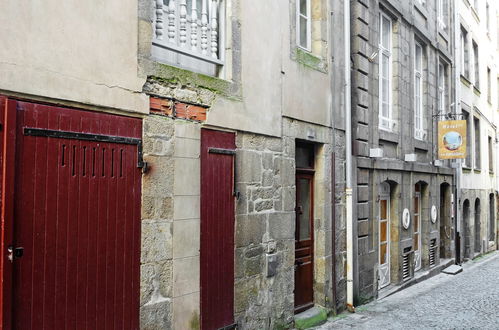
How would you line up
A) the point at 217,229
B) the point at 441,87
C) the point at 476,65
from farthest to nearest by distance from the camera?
the point at 476,65 → the point at 441,87 → the point at 217,229

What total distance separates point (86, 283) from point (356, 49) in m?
6.36

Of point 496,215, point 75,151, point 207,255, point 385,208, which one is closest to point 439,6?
point 385,208

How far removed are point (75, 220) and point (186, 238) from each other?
137cm

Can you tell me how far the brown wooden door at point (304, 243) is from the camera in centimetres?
789

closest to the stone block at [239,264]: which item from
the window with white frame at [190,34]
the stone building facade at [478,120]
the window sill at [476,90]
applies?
the window with white frame at [190,34]

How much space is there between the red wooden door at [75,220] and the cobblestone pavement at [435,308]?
11.8 ft

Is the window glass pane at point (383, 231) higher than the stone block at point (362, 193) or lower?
lower

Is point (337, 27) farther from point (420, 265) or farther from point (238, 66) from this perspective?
point (420, 265)

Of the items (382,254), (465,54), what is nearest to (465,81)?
(465,54)

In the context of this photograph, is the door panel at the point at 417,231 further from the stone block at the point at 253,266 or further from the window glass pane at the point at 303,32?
the stone block at the point at 253,266

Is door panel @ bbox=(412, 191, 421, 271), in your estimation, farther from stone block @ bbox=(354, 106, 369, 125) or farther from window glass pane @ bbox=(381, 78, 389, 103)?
stone block @ bbox=(354, 106, 369, 125)

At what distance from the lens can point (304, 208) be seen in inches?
320

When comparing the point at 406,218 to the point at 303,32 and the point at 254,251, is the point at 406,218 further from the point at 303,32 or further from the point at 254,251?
the point at 254,251

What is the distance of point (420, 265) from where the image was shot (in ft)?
Result: 42.2
